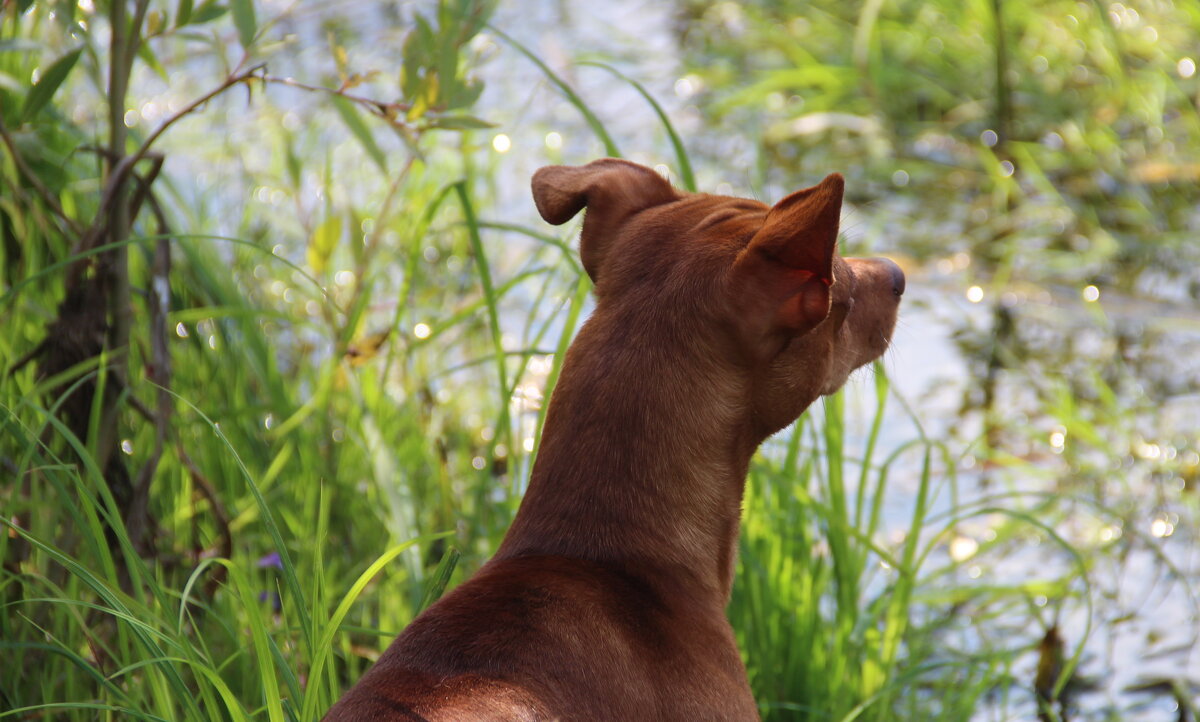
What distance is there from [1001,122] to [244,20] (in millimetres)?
3775

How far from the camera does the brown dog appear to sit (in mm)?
1579

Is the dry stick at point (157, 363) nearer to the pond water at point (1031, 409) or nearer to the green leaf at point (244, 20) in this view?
the green leaf at point (244, 20)

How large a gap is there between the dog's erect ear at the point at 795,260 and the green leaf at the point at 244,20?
0.90 meters

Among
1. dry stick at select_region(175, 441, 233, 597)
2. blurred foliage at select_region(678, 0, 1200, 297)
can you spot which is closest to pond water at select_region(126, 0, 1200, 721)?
blurred foliage at select_region(678, 0, 1200, 297)

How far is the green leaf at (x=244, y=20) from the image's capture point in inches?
84.3

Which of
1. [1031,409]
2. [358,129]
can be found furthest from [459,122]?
[1031,409]

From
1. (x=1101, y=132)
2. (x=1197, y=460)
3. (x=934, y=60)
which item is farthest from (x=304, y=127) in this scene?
(x=1197, y=460)

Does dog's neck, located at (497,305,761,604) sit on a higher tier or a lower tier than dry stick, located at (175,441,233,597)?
higher

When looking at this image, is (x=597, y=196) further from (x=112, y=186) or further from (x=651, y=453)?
(x=112, y=186)

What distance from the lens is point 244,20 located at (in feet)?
7.02

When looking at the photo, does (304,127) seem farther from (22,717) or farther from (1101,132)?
(22,717)

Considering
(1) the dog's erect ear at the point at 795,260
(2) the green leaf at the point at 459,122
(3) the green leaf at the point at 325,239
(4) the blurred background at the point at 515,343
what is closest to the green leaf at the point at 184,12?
(4) the blurred background at the point at 515,343

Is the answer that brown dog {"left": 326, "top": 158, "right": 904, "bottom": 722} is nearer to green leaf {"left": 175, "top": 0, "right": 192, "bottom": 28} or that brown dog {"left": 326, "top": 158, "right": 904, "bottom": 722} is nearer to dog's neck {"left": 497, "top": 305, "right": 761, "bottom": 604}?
dog's neck {"left": 497, "top": 305, "right": 761, "bottom": 604}

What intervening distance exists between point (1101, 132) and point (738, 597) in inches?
126
